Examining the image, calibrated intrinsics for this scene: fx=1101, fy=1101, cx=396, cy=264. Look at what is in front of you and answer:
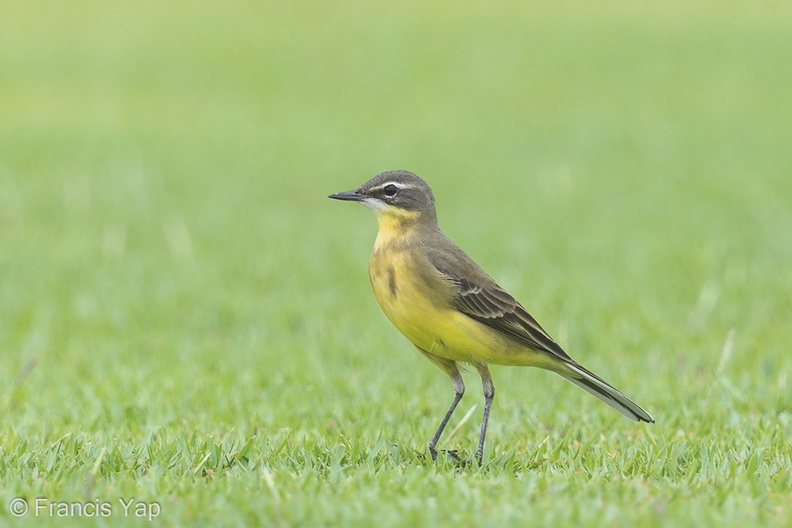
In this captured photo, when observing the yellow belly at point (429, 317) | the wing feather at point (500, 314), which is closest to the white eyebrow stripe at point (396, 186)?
the yellow belly at point (429, 317)

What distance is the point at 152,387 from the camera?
7.70 m

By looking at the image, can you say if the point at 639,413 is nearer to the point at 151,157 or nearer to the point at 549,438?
the point at 549,438

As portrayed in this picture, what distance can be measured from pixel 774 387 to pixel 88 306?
6.07 meters

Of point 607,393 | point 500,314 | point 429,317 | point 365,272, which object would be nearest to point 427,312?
point 429,317

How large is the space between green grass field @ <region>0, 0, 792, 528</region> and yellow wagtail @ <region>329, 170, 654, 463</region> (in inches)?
17.3

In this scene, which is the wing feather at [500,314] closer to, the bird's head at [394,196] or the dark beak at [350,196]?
the bird's head at [394,196]

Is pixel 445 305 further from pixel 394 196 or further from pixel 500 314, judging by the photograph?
pixel 394 196

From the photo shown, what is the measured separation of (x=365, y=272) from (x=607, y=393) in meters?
5.97

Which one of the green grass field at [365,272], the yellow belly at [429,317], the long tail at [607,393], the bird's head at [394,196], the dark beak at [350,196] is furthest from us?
the bird's head at [394,196]

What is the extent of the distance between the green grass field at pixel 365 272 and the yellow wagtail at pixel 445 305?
44 centimetres

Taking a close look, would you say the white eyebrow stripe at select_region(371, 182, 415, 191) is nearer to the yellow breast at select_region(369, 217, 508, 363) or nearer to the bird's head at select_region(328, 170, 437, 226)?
the bird's head at select_region(328, 170, 437, 226)

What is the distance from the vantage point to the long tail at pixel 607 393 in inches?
225

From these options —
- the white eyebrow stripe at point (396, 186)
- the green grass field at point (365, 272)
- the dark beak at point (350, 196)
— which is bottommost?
the green grass field at point (365, 272)

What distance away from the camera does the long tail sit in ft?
18.7
